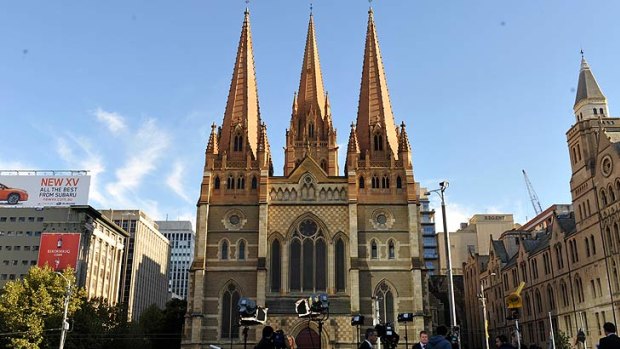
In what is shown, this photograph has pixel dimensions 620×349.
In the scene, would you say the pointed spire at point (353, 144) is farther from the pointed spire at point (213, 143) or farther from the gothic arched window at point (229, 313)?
the gothic arched window at point (229, 313)

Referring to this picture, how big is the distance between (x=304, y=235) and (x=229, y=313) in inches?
363

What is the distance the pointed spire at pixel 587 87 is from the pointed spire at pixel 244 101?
32.5m

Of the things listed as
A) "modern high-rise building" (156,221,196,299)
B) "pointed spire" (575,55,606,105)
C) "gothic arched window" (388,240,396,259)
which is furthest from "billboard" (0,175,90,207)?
"modern high-rise building" (156,221,196,299)

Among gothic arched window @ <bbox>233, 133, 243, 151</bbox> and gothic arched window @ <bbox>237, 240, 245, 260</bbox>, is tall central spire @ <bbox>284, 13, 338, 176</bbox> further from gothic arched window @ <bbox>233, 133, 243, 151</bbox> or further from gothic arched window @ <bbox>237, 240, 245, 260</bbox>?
gothic arched window @ <bbox>237, 240, 245, 260</bbox>

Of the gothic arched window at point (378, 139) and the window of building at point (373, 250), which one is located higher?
the gothic arched window at point (378, 139)

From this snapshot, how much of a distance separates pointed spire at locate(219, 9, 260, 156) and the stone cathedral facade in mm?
168

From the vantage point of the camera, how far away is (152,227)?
132 metres

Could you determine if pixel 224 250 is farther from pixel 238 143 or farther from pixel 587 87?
pixel 587 87

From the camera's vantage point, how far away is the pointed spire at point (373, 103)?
56625mm

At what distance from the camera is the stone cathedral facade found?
49344 mm

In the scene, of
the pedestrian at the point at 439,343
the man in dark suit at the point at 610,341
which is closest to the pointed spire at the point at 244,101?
the pedestrian at the point at 439,343

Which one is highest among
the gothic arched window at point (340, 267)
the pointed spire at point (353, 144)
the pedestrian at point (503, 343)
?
the pointed spire at point (353, 144)

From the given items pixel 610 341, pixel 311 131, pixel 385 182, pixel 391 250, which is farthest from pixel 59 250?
pixel 610 341

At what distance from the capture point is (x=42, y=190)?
7962cm
